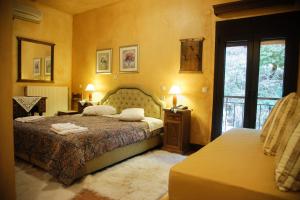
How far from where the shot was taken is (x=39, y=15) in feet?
17.3

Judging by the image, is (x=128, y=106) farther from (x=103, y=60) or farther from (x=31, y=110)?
(x=31, y=110)

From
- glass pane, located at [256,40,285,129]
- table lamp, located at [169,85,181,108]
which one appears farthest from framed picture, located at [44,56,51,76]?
glass pane, located at [256,40,285,129]

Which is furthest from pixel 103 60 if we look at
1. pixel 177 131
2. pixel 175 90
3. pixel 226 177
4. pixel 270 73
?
pixel 226 177

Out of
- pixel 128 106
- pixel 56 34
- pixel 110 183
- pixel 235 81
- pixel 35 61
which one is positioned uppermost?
pixel 56 34

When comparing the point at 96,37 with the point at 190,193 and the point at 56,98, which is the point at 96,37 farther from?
the point at 190,193

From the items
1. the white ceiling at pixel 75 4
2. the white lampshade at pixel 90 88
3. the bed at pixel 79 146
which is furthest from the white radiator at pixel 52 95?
the white ceiling at pixel 75 4

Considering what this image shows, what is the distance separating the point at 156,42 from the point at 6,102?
3756 millimetres

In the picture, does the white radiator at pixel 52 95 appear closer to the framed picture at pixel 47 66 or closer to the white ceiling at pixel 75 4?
the framed picture at pixel 47 66

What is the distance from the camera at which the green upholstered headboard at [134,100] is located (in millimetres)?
4625

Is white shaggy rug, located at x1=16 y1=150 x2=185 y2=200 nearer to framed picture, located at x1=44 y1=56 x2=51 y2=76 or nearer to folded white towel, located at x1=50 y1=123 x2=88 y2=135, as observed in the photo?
folded white towel, located at x1=50 y1=123 x2=88 y2=135

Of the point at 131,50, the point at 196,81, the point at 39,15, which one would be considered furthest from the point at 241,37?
the point at 39,15

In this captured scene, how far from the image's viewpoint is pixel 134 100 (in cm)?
494

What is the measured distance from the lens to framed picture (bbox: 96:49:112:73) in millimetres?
5526

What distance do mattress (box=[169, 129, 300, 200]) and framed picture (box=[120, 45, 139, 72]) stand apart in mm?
3505
